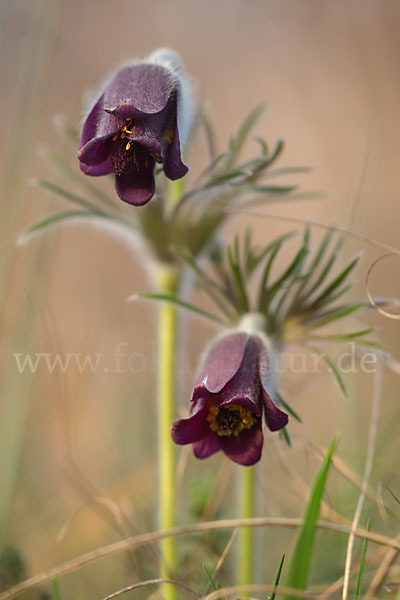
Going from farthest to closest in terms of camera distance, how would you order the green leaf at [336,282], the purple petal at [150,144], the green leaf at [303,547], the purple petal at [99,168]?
the green leaf at [336,282] → the purple petal at [99,168] → the purple petal at [150,144] → the green leaf at [303,547]

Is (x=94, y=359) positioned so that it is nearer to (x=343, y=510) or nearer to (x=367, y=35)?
(x=343, y=510)

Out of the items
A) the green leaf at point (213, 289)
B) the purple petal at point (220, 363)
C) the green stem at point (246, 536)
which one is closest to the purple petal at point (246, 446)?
the purple petal at point (220, 363)

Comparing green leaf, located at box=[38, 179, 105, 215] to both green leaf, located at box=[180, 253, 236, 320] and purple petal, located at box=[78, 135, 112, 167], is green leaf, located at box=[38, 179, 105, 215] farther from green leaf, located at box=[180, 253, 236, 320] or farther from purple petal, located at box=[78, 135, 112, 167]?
purple petal, located at box=[78, 135, 112, 167]

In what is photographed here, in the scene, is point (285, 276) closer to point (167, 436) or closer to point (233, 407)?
point (233, 407)

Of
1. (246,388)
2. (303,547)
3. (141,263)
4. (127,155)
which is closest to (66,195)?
(141,263)

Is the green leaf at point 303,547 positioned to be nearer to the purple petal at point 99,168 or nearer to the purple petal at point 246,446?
the purple petal at point 246,446

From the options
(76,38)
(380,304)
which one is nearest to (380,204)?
(76,38)
